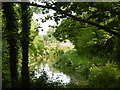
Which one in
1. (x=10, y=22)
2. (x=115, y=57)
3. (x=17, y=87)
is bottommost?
(x=17, y=87)

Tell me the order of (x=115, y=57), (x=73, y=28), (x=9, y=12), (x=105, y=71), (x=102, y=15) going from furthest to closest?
(x=105, y=71) < (x=115, y=57) < (x=9, y=12) < (x=73, y=28) < (x=102, y=15)

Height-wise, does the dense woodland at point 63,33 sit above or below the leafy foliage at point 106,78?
above

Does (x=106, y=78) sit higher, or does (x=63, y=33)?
(x=63, y=33)

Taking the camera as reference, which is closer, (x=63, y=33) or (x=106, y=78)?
(x=63, y=33)

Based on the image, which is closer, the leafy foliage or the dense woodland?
the dense woodland

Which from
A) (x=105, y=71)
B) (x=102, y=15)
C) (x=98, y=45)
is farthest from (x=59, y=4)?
(x=105, y=71)

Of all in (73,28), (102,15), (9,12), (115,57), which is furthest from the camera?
(115,57)

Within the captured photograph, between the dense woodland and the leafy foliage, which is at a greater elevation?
the dense woodland

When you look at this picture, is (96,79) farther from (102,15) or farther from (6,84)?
(102,15)

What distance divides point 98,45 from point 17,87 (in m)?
4.83

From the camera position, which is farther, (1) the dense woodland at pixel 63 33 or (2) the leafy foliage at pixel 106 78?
(2) the leafy foliage at pixel 106 78

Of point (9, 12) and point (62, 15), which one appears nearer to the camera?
point (62, 15)

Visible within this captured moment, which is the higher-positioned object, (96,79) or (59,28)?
(59,28)

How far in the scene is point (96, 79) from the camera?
38.7 ft
